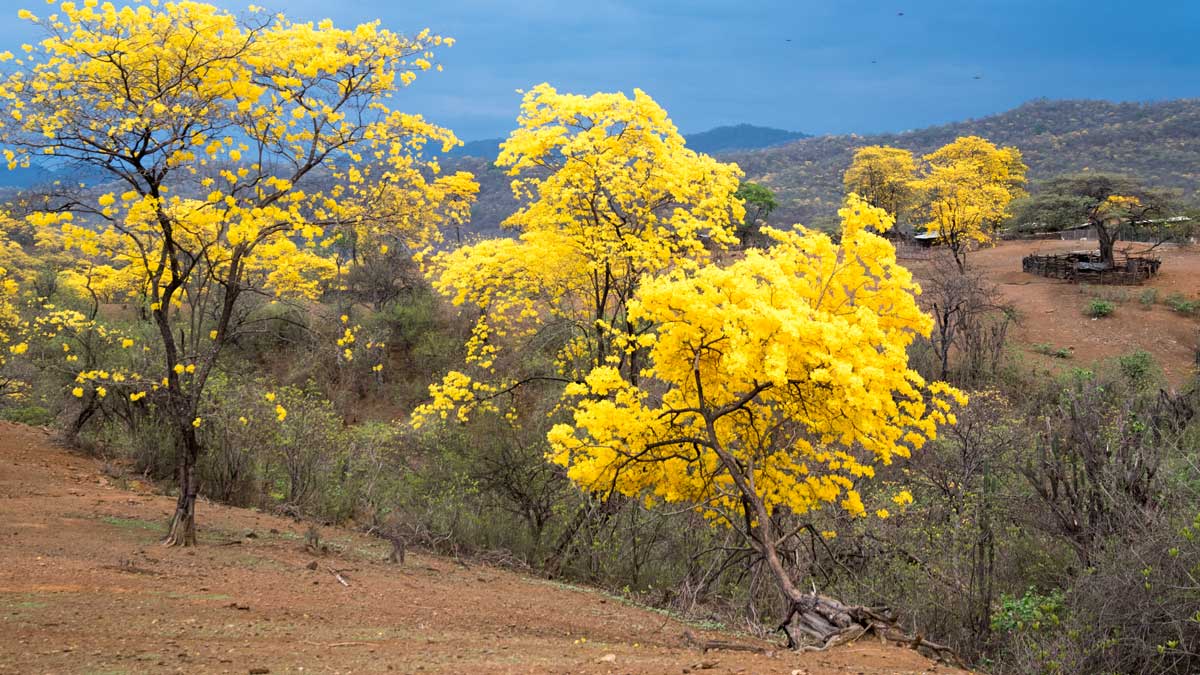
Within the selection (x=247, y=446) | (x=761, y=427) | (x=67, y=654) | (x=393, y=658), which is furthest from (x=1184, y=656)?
(x=247, y=446)

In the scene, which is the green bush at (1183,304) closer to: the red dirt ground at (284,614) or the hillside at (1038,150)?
the hillside at (1038,150)

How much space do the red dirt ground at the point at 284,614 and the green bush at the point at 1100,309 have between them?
29581mm

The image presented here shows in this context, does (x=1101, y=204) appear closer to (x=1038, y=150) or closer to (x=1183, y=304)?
(x=1183, y=304)

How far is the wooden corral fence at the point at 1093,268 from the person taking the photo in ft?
113

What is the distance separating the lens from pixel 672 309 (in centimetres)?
708

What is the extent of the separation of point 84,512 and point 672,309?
8.21 meters

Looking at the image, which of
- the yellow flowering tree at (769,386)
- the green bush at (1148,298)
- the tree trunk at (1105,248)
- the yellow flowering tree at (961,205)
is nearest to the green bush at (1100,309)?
the green bush at (1148,298)

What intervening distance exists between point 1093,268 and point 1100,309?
5.97m

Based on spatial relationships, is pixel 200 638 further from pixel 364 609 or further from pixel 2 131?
pixel 2 131

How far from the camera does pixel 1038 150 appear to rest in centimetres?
8500

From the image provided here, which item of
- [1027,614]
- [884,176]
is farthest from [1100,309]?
[1027,614]

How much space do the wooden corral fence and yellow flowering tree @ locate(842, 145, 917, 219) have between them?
13665mm

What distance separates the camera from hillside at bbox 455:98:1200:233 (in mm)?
73075

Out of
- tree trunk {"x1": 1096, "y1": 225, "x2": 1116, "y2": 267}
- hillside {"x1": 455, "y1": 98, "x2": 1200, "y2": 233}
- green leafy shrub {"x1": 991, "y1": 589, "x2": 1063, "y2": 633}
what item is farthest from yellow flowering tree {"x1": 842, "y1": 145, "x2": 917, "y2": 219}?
green leafy shrub {"x1": 991, "y1": 589, "x2": 1063, "y2": 633}
